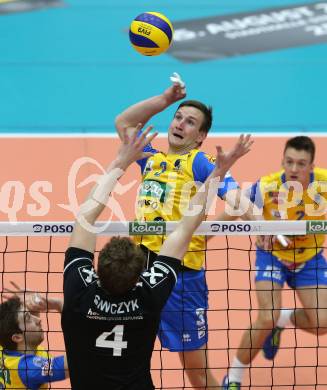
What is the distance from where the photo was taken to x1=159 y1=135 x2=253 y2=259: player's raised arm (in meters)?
5.14

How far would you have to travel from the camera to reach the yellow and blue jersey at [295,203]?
7906 millimetres

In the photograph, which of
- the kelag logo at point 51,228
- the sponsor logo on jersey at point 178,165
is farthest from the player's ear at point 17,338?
the sponsor logo on jersey at point 178,165

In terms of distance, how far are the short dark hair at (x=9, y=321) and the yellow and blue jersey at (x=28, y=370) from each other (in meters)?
0.11

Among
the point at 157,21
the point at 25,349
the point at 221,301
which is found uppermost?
the point at 157,21

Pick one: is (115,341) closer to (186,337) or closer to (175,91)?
(186,337)

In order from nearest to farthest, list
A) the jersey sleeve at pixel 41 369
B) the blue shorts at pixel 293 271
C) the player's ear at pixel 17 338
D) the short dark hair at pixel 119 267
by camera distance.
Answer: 1. the short dark hair at pixel 119 267
2. the jersey sleeve at pixel 41 369
3. the player's ear at pixel 17 338
4. the blue shorts at pixel 293 271

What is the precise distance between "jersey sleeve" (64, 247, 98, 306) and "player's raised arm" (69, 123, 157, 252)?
68 millimetres

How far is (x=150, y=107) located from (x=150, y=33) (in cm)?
99

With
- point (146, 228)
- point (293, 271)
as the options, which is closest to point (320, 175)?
point (293, 271)

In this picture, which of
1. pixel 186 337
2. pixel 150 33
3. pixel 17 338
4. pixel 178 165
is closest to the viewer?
pixel 17 338

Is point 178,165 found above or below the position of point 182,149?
below

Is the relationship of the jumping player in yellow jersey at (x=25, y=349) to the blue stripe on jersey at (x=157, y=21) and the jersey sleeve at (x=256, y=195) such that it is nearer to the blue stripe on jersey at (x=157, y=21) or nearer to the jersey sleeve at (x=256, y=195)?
the jersey sleeve at (x=256, y=195)

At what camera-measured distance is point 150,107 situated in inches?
279

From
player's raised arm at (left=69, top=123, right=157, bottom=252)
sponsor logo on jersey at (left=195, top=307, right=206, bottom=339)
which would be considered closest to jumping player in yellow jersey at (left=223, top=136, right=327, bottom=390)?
sponsor logo on jersey at (left=195, top=307, right=206, bottom=339)
